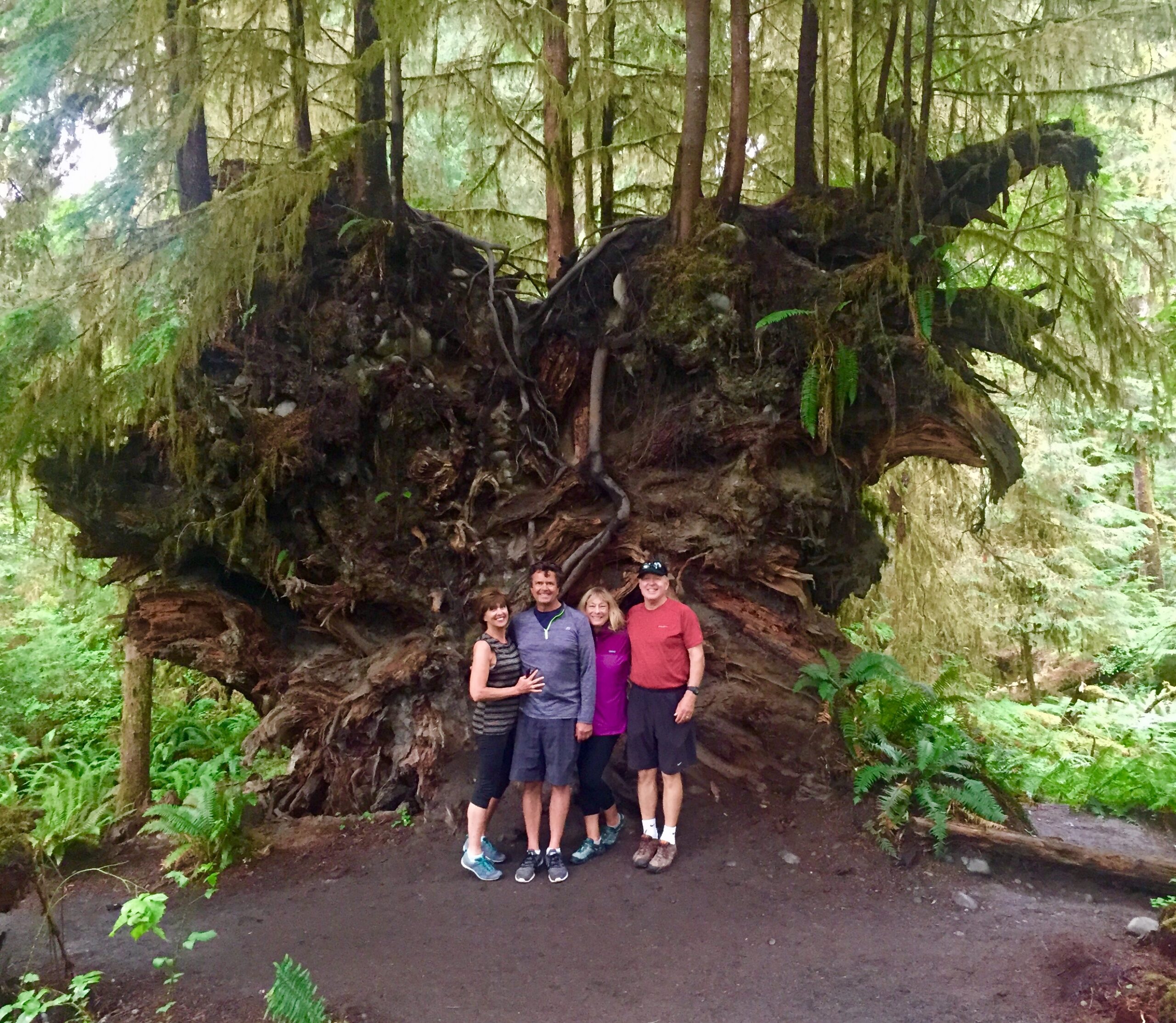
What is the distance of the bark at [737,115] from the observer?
682 cm

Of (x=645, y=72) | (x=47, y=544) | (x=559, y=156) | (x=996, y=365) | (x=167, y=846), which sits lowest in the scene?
Result: (x=167, y=846)

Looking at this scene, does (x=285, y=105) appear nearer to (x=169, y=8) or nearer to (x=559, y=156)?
(x=169, y=8)

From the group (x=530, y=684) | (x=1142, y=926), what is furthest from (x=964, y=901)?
(x=530, y=684)

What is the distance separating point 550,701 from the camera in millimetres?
5215

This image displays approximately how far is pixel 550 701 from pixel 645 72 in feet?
24.0

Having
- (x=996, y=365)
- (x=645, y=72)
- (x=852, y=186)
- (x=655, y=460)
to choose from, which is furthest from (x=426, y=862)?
(x=996, y=365)

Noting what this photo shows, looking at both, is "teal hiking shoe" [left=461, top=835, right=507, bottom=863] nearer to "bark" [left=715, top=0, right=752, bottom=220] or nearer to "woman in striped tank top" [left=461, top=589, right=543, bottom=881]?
"woman in striped tank top" [left=461, top=589, right=543, bottom=881]

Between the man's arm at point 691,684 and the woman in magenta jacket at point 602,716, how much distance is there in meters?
0.45

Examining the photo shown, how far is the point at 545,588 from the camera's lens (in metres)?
5.23

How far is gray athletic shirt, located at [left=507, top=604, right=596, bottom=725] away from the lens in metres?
5.21

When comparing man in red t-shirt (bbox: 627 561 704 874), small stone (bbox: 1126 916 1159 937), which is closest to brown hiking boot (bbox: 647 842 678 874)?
man in red t-shirt (bbox: 627 561 704 874)

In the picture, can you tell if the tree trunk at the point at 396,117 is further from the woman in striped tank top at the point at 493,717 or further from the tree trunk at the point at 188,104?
the woman in striped tank top at the point at 493,717

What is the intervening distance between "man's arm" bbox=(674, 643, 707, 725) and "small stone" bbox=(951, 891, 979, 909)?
1958mm

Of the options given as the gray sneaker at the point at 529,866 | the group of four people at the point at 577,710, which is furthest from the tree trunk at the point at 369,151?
the gray sneaker at the point at 529,866
